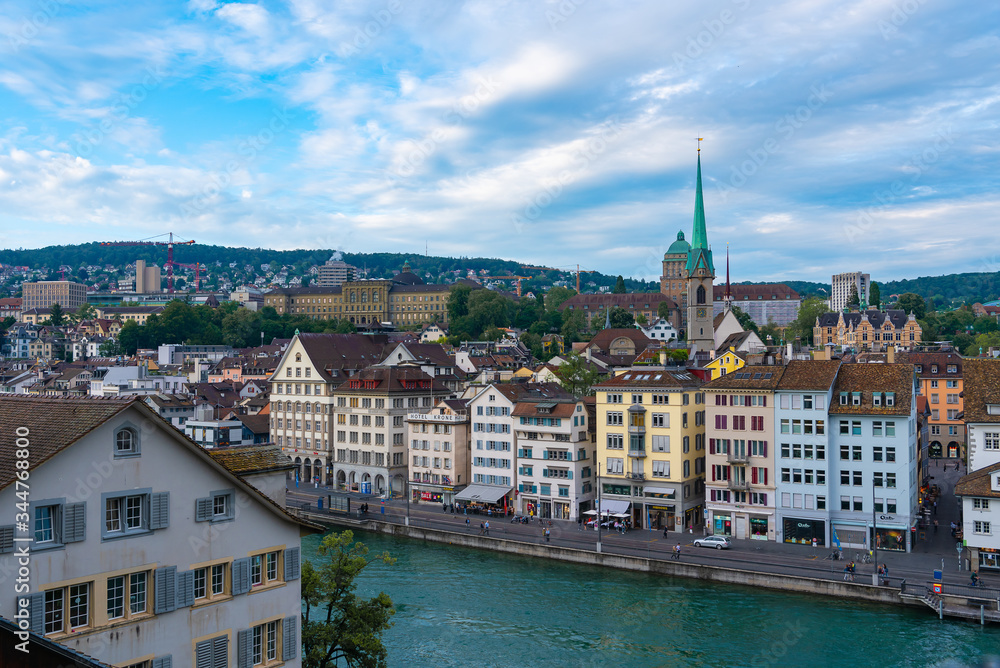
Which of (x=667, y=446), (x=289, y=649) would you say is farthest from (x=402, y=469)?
(x=289, y=649)

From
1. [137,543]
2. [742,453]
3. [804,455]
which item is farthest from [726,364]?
[137,543]

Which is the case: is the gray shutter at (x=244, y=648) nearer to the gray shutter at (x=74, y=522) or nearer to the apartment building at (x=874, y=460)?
the gray shutter at (x=74, y=522)

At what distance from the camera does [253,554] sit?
57.7 feet

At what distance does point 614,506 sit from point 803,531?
12585 mm

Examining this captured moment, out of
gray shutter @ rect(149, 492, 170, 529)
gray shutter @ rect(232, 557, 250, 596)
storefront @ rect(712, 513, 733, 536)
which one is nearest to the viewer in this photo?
gray shutter @ rect(149, 492, 170, 529)

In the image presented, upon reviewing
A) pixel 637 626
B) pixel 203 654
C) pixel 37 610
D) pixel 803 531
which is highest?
pixel 37 610

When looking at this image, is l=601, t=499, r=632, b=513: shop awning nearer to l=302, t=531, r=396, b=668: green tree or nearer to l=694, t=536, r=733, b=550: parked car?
l=694, t=536, r=733, b=550: parked car

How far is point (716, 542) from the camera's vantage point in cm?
4981

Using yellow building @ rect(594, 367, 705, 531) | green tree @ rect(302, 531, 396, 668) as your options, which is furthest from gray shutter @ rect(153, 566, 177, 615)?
yellow building @ rect(594, 367, 705, 531)

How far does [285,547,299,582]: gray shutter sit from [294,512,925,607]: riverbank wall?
31535 millimetres

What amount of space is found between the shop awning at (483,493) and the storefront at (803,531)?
20.5 metres

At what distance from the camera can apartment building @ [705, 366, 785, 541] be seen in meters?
52.5

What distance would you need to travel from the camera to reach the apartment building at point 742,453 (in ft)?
172

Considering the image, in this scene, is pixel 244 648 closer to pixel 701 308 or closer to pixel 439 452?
pixel 439 452
